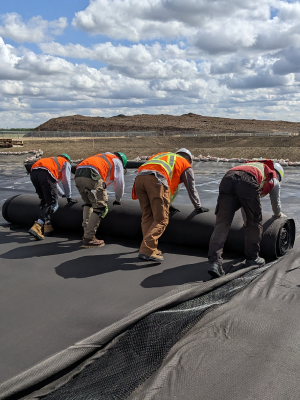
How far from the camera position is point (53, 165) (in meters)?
5.48

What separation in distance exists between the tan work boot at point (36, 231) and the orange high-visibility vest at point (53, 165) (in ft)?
2.50

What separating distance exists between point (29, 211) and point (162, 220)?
258cm

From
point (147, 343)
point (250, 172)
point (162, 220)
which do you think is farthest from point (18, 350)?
point (250, 172)

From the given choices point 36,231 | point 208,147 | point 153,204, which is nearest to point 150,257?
point 153,204

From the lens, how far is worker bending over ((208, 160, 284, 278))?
12.2ft

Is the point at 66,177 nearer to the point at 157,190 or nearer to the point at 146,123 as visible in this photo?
the point at 157,190

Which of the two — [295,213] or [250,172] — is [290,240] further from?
[295,213]

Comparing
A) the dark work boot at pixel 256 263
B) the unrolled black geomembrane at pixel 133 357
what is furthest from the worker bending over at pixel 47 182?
the unrolled black geomembrane at pixel 133 357

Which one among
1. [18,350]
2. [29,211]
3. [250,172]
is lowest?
[18,350]

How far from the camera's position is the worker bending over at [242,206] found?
3709mm

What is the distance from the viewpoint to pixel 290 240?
4480mm

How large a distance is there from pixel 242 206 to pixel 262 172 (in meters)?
0.47

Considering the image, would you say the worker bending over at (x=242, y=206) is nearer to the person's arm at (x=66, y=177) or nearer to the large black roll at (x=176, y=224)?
the large black roll at (x=176, y=224)

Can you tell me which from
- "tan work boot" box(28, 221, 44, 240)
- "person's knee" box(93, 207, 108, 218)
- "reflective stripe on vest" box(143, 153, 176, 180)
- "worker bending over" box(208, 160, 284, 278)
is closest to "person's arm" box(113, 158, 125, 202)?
"person's knee" box(93, 207, 108, 218)
